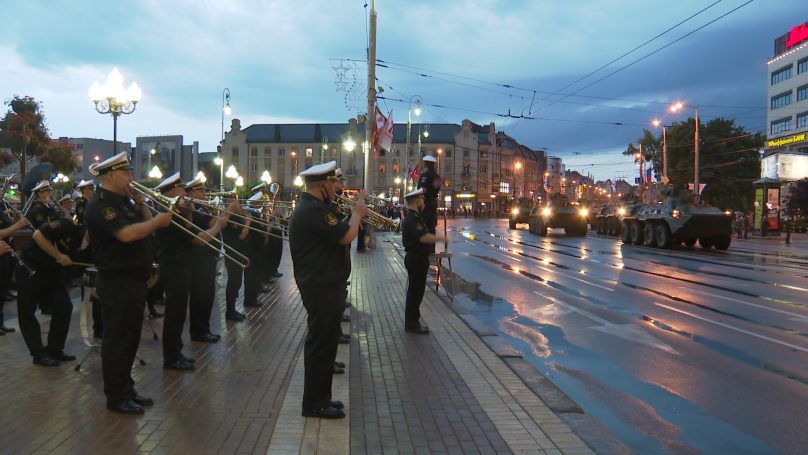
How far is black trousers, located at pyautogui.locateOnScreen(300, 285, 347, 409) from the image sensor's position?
187 inches

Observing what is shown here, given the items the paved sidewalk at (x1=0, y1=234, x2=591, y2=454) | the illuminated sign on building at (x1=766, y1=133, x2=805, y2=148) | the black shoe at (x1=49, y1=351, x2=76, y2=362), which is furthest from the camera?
the illuminated sign on building at (x1=766, y1=133, x2=805, y2=148)

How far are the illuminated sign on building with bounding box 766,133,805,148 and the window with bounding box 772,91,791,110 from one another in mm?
3877

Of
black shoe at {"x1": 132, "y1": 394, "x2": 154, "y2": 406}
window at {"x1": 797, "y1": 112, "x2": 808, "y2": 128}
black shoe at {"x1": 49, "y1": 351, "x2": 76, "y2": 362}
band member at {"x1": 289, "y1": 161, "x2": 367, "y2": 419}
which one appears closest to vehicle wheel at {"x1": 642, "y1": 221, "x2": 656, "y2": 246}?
band member at {"x1": 289, "y1": 161, "x2": 367, "y2": 419}

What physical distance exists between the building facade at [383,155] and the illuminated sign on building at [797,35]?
44.9m

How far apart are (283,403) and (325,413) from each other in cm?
52

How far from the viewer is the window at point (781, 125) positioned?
58.5 m

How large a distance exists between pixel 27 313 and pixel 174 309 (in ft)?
4.73

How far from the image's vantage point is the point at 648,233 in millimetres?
25609

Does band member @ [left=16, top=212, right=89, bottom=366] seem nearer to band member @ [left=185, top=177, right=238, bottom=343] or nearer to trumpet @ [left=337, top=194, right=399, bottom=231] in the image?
band member @ [left=185, top=177, right=238, bottom=343]

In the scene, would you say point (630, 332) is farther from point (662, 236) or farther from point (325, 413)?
point (662, 236)

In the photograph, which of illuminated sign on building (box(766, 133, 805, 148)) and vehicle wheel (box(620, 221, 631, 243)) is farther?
illuminated sign on building (box(766, 133, 805, 148))

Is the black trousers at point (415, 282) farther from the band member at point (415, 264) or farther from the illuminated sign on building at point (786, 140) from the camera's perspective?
the illuminated sign on building at point (786, 140)

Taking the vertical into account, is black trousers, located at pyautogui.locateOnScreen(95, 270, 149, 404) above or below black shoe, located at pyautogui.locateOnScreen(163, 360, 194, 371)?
above

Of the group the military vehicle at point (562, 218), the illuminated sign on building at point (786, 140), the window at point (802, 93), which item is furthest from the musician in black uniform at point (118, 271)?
the window at point (802, 93)
